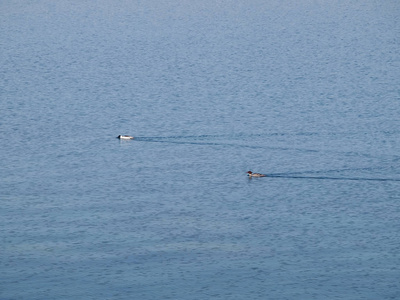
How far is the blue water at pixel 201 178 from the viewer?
74.6m

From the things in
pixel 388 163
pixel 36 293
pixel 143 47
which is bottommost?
pixel 36 293

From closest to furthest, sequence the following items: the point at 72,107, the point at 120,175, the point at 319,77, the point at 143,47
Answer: the point at 120,175, the point at 72,107, the point at 319,77, the point at 143,47

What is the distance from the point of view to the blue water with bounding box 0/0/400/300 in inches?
2938

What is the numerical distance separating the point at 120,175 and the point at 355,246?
30367mm

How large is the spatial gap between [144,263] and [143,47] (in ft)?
361

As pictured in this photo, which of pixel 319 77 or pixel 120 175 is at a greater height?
pixel 319 77

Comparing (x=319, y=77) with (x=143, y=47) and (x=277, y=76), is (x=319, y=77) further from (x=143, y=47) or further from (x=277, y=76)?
(x=143, y=47)

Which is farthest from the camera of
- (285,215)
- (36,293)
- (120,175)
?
(120,175)

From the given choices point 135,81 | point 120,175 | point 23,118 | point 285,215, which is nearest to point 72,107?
point 23,118

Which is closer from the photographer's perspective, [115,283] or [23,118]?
[115,283]

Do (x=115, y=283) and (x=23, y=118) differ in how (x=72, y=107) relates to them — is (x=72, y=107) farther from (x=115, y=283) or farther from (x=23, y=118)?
(x=115, y=283)

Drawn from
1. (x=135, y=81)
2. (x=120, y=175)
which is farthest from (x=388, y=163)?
(x=135, y=81)

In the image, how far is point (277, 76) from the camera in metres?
148

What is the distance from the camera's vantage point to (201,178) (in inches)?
3821
